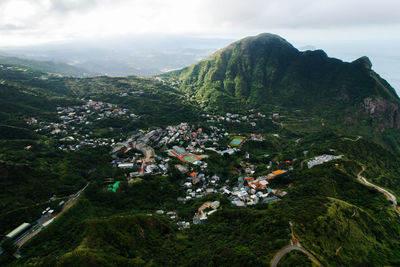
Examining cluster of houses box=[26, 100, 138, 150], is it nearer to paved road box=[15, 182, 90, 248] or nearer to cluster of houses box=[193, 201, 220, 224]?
paved road box=[15, 182, 90, 248]

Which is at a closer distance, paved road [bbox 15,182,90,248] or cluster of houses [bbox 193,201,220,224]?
paved road [bbox 15,182,90,248]

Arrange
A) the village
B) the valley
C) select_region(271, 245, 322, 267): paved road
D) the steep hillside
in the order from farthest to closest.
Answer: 1. the steep hillside
2. the village
3. the valley
4. select_region(271, 245, 322, 267): paved road

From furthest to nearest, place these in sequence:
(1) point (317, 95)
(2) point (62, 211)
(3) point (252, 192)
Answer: (1) point (317, 95), (3) point (252, 192), (2) point (62, 211)

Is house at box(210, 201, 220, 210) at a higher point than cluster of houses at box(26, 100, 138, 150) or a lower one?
lower

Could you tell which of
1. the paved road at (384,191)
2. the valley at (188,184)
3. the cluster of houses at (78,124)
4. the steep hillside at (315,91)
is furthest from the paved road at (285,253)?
the steep hillside at (315,91)

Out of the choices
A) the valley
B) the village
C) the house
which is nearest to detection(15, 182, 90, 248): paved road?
the valley

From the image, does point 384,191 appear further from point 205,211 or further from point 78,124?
point 78,124

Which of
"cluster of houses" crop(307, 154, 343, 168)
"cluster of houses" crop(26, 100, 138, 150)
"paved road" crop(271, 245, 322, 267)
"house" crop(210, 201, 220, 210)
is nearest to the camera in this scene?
"paved road" crop(271, 245, 322, 267)

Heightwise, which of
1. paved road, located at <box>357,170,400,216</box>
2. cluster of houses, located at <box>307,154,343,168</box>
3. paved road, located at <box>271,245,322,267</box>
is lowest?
paved road, located at <box>357,170,400,216</box>

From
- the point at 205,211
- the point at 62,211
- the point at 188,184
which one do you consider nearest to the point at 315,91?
the point at 188,184

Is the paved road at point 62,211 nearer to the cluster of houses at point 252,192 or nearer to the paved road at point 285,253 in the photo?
the cluster of houses at point 252,192

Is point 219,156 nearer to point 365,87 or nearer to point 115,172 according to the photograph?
point 115,172
